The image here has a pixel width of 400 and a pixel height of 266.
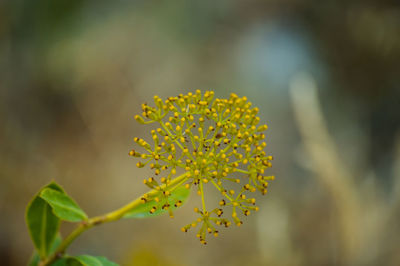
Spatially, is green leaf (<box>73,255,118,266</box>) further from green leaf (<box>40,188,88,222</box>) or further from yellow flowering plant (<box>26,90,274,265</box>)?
green leaf (<box>40,188,88,222</box>)

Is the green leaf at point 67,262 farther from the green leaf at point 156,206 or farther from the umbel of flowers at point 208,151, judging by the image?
the umbel of flowers at point 208,151

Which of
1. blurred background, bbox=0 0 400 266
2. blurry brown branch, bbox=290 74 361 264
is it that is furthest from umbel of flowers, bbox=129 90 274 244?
blurry brown branch, bbox=290 74 361 264

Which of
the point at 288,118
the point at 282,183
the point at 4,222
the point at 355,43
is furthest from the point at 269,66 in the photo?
the point at 4,222

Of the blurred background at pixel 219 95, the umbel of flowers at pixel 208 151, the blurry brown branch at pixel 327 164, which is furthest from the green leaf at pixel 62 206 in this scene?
the blurry brown branch at pixel 327 164

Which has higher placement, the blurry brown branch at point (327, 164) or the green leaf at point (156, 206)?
the blurry brown branch at point (327, 164)

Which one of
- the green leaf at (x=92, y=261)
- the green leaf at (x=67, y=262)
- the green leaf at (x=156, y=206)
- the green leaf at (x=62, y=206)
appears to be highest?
the green leaf at (x=156, y=206)

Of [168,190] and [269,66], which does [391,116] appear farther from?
[168,190]
